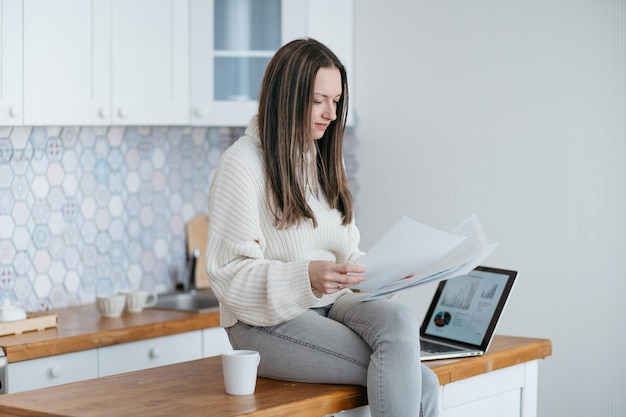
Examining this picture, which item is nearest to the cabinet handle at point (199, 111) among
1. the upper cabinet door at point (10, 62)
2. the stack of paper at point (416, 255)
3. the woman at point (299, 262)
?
the upper cabinet door at point (10, 62)

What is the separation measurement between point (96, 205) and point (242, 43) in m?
0.81

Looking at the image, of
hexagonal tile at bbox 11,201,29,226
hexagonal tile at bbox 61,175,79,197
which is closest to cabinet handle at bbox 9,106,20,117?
hexagonal tile at bbox 11,201,29,226

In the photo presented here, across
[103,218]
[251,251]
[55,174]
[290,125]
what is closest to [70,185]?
[55,174]

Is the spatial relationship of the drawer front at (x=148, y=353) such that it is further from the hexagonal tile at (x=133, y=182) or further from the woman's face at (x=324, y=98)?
the woman's face at (x=324, y=98)

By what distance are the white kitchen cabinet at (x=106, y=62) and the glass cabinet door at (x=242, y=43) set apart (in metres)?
0.15

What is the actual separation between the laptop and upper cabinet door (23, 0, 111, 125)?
1.32 m

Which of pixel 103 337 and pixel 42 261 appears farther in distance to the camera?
pixel 42 261

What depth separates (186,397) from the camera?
1984 mm

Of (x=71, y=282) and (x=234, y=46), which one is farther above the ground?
(x=234, y=46)

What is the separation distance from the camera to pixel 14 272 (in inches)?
134

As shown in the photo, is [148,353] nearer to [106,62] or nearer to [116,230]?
[116,230]

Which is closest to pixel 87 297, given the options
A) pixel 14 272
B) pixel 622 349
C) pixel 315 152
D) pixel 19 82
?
pixel 14 272

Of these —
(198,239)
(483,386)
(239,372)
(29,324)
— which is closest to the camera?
(239,372)

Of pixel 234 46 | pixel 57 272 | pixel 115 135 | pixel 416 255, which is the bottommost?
pixel 57 272
